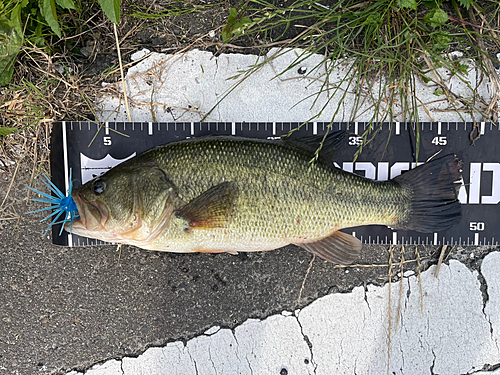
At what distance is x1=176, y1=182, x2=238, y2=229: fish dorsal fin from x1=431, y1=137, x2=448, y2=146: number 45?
1.76 metres

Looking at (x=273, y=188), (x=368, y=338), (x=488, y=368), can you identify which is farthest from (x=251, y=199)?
(x=488, y=368)

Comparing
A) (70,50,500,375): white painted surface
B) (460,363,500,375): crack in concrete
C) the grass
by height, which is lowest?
(460,363,500,375): crack in concrete

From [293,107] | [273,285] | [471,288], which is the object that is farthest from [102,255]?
[471,288]

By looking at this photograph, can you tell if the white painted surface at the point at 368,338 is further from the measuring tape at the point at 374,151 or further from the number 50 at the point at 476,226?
the measuring tape at the point at 374,151

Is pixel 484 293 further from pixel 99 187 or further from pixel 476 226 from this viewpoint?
pixel 99 187

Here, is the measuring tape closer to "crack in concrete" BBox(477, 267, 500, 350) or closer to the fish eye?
"crack in concrete" BBox(477, 267, 500, 350)

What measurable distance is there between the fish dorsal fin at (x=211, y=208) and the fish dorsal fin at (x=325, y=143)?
0.65m

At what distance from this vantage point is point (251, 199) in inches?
95.7

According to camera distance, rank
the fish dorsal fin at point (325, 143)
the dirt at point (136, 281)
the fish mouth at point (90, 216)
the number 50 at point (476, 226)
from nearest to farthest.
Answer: the fish mouth at point (90, 216)
the fish dorsal fin at point (325, 143)
the number 50 at point (476, 226)
the dirt at point (136, 281)

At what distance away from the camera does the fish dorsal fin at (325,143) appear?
262 cm

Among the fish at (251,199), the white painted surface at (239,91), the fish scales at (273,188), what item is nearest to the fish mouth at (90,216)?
the fish at (251,199)

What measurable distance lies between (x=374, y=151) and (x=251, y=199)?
3.95 ft

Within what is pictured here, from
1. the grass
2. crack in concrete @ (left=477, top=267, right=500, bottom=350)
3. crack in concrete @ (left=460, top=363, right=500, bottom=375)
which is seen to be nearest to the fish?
the grass

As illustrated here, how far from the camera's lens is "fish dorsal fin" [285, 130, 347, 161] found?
8.61 ft
